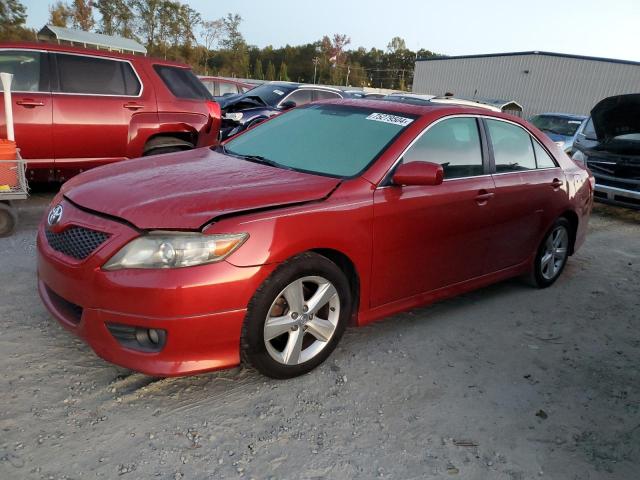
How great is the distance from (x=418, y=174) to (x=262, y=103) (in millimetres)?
9480

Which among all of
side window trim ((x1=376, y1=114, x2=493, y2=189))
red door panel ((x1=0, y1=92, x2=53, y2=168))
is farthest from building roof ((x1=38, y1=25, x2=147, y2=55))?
side window trim ((x1=376, y1=114, x2=493, y2=189))

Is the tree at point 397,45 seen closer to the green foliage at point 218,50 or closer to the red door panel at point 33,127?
the green foliage at point 218,50

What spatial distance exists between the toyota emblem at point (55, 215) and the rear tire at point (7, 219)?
2.43 m

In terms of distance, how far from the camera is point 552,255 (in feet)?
16.2

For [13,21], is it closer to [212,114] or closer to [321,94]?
[321,94]

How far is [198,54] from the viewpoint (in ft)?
159

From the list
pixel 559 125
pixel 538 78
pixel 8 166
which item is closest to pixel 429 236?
pixel 8 166

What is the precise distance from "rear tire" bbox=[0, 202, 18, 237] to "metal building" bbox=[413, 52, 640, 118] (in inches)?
1306

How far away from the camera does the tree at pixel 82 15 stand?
133 ft

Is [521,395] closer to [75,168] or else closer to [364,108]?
[364,108]

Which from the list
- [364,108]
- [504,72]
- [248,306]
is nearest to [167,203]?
[248,306]

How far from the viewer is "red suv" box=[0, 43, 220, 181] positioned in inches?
238

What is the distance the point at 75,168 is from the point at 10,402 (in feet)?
14.1

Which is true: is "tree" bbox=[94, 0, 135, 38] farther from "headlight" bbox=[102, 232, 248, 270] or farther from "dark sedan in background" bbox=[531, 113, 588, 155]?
"headlight" bbox=[102, 232, 248, 270]
